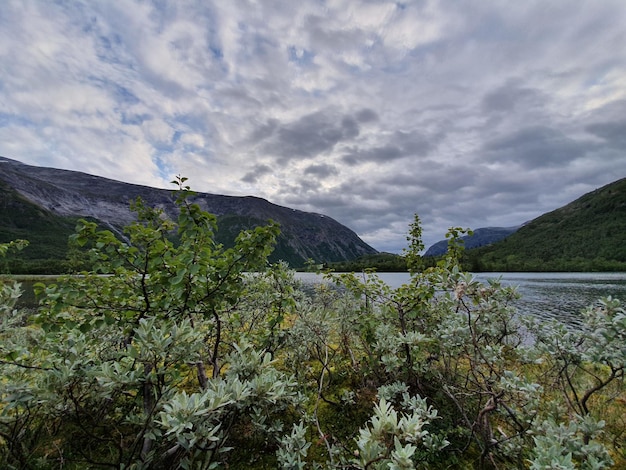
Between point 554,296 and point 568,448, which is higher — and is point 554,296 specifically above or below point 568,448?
below

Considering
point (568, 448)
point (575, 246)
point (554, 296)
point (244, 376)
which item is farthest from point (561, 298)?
point (575, 246)

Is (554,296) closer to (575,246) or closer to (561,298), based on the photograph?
(561,298)

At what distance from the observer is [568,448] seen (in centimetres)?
274

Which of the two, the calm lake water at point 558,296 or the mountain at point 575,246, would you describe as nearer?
the calm lake water at point 558,296

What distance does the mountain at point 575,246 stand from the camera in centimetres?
12938

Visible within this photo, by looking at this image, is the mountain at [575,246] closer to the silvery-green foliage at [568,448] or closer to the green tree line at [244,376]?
the green tree line at [244,376]

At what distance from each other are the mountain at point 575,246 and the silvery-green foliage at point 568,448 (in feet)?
395

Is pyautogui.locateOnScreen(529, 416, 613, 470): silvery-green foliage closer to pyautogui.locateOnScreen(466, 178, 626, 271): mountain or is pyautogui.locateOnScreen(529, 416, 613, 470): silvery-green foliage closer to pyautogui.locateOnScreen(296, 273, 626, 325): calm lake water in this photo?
pyautogui.locateOnScreen(296, 273, 626, 325): calm lake water

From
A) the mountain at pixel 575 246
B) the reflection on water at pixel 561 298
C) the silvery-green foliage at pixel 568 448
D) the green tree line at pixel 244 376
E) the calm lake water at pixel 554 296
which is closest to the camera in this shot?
the silvery-green foliage at pixel 568 448

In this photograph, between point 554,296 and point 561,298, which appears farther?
point 554,296

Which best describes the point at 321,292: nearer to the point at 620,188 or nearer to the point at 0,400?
the point at 0,400

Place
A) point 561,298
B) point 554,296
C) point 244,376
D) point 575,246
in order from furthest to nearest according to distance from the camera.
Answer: point 575,246, point 554,296, point 561,298, point 244,376

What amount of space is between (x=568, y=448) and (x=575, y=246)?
210m

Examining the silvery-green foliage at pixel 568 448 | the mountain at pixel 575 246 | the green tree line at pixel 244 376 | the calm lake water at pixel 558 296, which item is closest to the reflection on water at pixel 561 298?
the calm lake water at pixel 558 296
